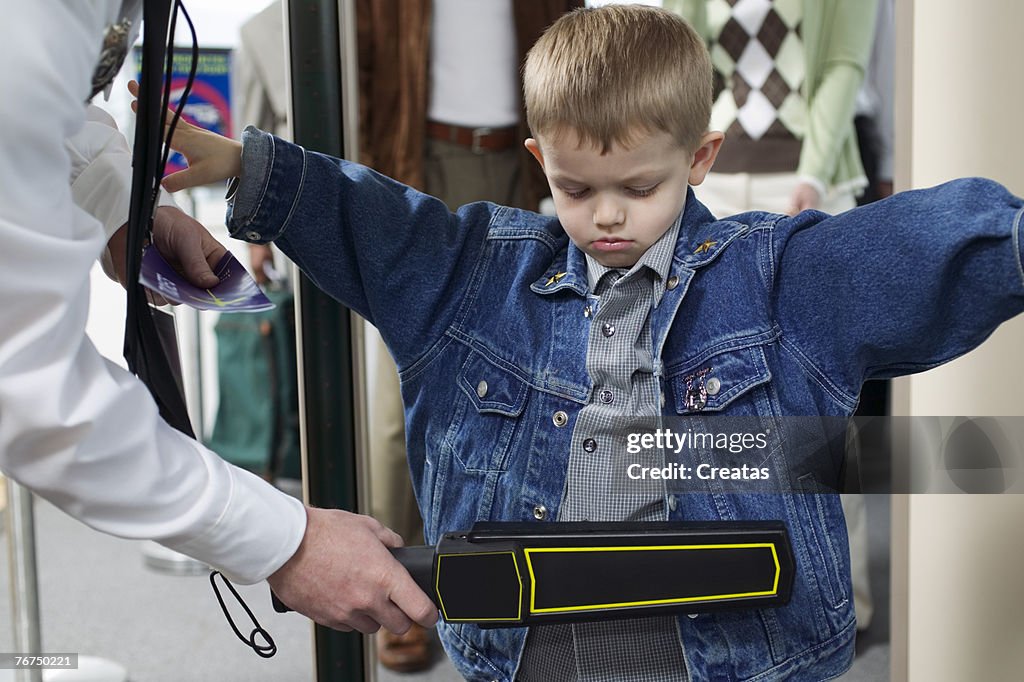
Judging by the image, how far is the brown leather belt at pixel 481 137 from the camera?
1422 millimetres

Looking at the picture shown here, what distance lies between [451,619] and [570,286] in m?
0.28

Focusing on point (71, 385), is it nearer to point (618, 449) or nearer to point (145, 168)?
point (145, 168)

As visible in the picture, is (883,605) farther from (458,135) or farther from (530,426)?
(530,426)

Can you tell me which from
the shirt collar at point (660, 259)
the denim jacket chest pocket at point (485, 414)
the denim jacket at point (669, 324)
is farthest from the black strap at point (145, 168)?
the shirt collar at point (660, 259)

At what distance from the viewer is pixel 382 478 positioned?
1.70 meters

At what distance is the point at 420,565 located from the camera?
0.73 m

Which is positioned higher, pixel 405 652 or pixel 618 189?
pixel 618 189

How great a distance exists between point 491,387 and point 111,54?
1.23 feet

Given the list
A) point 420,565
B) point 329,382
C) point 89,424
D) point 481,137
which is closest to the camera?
point 89,424

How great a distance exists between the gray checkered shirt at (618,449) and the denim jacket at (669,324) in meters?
0.01

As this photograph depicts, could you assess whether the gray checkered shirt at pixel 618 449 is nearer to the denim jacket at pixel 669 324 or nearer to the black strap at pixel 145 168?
the denim jacket at pixel 669 324

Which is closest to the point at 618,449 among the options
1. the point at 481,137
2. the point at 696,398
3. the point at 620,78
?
the point at 696,398

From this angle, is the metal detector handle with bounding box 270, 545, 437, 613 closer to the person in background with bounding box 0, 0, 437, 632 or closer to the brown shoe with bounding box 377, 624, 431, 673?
the person in background with bounding box 0, 0, 437, 632

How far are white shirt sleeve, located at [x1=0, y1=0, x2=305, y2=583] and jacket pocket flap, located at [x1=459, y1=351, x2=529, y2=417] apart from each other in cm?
19
